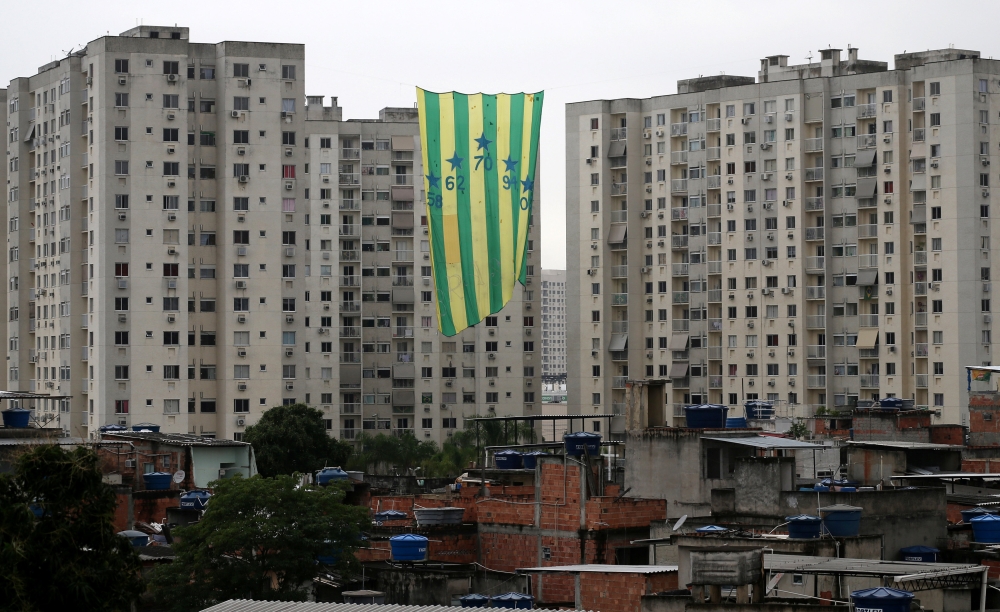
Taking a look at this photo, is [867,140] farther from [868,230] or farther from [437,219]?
[437,219]

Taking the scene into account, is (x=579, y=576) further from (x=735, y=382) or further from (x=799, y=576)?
(x=735, y=382)

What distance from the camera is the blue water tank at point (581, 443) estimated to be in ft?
137

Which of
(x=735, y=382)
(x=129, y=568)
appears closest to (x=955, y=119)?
(x=735, y=382)

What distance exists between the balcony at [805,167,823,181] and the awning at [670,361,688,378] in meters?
14.9

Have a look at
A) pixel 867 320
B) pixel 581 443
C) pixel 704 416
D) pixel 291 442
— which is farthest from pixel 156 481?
pixel 867 320

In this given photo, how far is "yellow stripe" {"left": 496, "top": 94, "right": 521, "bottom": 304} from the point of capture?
133 ft

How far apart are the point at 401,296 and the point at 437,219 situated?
85.2 meters

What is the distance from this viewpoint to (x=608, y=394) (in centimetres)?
11725

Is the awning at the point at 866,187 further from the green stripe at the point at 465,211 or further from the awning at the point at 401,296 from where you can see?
the green stripe at the point at 465,211

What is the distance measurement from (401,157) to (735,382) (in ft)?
101

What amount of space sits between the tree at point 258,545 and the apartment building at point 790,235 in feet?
225

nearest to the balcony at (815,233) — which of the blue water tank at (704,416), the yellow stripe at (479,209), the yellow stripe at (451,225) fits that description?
the blue water tank at (704,416)

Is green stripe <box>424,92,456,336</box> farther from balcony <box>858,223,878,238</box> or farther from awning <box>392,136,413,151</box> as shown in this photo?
awning <box>392,136,413,151</box>

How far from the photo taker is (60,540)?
24156 millimetres
